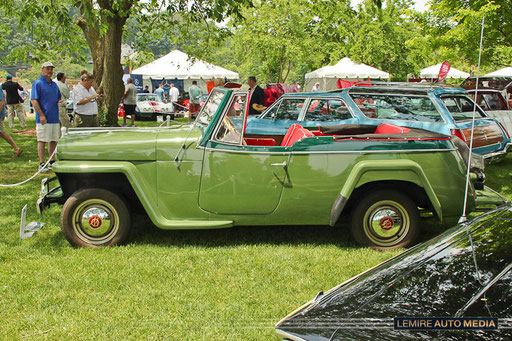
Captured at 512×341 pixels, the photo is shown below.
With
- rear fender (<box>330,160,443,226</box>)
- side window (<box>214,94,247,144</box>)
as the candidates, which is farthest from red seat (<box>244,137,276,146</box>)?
rear fender (<box>330,160,443,226</box>)

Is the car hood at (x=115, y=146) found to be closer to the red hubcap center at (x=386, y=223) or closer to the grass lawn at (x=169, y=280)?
the grass lawn at (x=169, y=280)

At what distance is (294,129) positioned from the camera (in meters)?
5.94

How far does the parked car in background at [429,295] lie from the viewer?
1.83 m

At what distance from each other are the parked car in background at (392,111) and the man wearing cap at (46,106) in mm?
3584

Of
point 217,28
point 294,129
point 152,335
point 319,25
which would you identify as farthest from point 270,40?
point 152,335

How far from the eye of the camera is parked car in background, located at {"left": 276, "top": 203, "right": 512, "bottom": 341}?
183cm

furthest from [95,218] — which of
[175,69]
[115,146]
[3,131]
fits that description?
[175,69]

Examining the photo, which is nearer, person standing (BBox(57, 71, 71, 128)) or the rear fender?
the rear fender

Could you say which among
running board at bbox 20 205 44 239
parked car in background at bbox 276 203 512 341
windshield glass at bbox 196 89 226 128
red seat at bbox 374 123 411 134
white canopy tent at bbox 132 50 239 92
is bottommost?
running board at bbox 20 205 44 239

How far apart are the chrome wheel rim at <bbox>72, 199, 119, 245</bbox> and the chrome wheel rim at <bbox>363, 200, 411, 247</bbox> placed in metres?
2.69

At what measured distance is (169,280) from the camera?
4395mm

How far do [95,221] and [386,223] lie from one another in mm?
3086

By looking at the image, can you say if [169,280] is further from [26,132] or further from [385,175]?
[26,132]

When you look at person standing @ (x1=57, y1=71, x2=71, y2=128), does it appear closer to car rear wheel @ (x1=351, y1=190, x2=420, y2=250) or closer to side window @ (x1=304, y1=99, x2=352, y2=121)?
side window @ (x1=304, y1=99, x2=352, y2=121)
